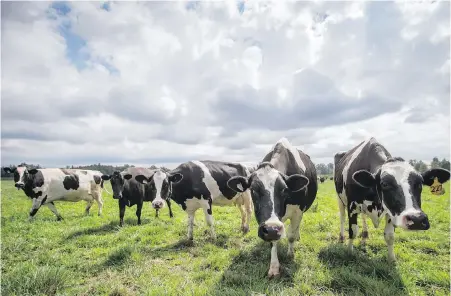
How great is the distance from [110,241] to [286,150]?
5.94 metres

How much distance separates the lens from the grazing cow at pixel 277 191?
4.84m

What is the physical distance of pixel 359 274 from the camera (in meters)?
5.25

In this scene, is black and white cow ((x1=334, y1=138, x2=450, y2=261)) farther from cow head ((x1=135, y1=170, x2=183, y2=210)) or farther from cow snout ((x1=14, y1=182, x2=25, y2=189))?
cow snout ((x1=14, y1=182, x2=25, y2=189))

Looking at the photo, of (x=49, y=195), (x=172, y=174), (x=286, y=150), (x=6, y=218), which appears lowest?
(x=6, y=218)

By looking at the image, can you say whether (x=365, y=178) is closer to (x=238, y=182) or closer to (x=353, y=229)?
(x=353, y=229)

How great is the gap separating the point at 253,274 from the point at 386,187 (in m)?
2.97

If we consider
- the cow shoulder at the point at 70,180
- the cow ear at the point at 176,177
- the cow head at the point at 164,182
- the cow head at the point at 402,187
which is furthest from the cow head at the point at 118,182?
the cow head at the point at 402,187

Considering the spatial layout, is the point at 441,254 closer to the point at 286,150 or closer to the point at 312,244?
the point at 312,244

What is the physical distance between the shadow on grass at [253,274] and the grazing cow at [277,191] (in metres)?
0.22

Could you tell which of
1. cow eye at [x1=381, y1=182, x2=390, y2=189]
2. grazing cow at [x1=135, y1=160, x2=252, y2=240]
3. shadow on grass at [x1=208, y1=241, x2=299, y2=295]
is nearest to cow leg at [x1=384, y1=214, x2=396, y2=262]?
cow eye at [x1=381, y1=182, x2=390, y2=189]

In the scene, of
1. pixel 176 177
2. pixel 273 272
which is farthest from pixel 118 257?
pixel 273 272

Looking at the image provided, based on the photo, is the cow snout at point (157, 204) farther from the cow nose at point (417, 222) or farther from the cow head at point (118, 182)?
the cow nose at point (417, 222)

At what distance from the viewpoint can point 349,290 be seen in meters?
4.88

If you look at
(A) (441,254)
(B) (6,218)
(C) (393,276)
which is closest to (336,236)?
(A) (441,254)
